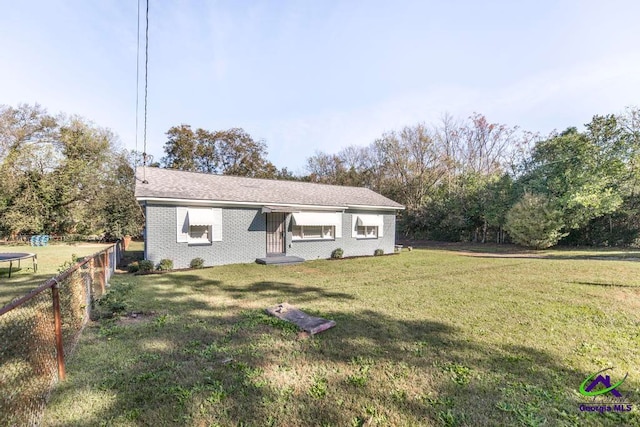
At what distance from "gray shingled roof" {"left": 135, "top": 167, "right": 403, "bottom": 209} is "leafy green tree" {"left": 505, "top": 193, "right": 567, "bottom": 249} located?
29.4 feet

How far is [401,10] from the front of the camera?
9.12 m

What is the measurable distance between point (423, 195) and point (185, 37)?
26595mm

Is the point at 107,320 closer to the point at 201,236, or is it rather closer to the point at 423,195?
the point at 201,236

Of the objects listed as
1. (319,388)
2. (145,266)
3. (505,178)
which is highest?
(505,178)

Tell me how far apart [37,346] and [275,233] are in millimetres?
11420

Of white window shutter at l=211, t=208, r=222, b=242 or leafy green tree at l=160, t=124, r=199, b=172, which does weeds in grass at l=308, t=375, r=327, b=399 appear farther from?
leafy green tree at l=160, t=124, r=199, b=172

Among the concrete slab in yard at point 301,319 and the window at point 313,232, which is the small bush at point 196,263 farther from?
the concrete slab in yard at point 301,319

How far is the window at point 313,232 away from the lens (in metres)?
15.5

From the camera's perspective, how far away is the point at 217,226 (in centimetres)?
1302

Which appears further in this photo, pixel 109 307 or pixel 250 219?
pixel 250 219

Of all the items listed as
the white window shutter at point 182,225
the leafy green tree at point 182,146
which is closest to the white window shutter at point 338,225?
the white window shutter at point 182,225

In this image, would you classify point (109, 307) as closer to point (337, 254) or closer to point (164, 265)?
point (164, 265)

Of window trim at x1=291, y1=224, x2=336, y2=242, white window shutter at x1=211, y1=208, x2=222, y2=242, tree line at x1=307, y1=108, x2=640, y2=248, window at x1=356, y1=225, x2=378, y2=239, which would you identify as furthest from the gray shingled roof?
tree line at x1=307, y1=108, x2=640, y2=248

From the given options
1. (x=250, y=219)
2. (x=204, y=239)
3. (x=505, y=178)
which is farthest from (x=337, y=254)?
(x=505, y=178)
